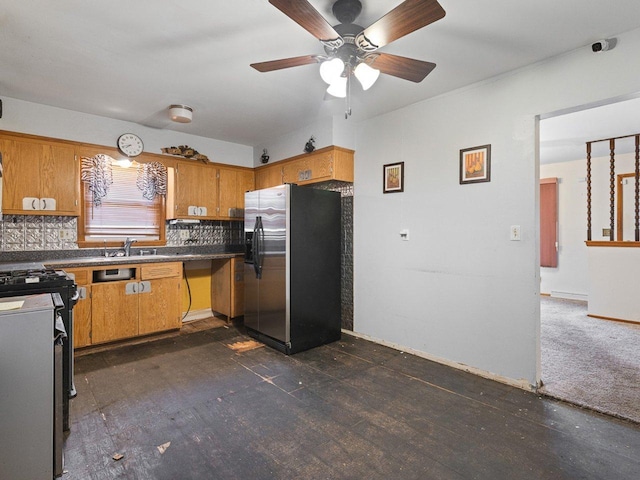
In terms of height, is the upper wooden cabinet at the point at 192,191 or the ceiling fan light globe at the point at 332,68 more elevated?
the ceiling fan light globe at the point at 332,68

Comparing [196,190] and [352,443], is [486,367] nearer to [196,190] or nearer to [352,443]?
[352,443]

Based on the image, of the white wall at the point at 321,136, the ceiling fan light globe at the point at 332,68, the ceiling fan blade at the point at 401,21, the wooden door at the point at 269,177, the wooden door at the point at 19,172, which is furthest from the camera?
the wooden door at the point at 269,177

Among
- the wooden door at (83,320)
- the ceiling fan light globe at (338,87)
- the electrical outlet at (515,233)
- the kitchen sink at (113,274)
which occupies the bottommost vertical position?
the wooden door at (83,320)

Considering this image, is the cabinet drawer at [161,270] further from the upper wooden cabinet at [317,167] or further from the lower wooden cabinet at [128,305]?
the upper wooden cabinet at [317,167]

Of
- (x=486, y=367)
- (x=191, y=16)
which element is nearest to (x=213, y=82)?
(x=191, y=16)

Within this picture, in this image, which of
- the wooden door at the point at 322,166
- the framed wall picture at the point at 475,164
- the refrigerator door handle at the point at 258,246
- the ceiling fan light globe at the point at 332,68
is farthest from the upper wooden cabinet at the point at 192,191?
the framed wall picture at the point at 475,164

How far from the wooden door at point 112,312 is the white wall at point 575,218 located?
6.98m

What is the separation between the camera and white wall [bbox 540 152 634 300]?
577 cm

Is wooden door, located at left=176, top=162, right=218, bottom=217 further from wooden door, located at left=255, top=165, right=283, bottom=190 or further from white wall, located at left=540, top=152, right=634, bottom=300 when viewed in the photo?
white wall, located at left=540, top=152, right=634, bottom=300

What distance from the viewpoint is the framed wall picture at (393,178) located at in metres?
3.44

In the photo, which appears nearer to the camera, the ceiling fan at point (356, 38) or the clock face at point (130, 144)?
the ceiling fan at point (356, 38)

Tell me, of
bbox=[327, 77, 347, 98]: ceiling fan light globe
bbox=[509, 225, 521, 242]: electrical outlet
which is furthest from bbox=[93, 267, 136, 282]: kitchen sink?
bbox=[509, 225, 521, 242]: electrical outlet

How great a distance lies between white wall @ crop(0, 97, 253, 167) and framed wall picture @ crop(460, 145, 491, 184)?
10.7ft

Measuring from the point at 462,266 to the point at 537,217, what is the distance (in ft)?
2.32
